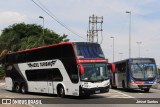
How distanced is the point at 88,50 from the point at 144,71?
30.8ft

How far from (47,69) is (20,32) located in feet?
→ 195

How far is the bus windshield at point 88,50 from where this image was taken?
967 inches

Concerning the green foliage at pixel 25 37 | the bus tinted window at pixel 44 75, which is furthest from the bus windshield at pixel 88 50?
the green foliage at pixel 25 37

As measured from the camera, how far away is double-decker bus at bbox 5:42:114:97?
2441cm

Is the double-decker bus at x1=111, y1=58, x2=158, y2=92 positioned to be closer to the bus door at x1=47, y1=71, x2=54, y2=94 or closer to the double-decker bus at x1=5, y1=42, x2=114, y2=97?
the double-decker bus at x1=5, y1=42, x2=114, y2=97

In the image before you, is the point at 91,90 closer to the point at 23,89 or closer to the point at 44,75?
the point at 44,75

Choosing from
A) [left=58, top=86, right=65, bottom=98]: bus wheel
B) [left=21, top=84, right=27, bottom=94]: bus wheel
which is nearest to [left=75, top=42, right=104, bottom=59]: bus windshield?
[left=58, top=86, right=65, bottom=98]: bus wheel

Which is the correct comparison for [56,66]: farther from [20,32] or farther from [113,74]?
[20,32]

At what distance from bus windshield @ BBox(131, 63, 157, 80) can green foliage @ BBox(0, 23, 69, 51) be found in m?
34.4

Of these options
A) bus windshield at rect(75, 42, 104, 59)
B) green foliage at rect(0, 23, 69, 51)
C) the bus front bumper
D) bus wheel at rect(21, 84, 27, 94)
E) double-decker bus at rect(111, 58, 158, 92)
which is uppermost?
green foliage at rect(0, 23, 69, 51)

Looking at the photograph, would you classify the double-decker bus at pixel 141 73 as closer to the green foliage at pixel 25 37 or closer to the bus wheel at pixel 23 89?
the bus wheel at pixel 23 89

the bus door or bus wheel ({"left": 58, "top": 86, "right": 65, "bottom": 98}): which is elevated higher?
the bus door

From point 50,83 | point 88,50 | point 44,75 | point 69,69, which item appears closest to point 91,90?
point 69,69

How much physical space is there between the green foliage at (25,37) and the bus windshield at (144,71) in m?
34.4
